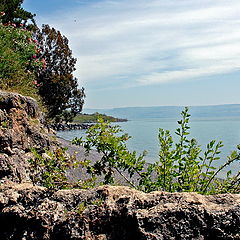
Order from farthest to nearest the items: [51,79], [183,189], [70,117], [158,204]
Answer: [70,117]
[51,79]
[183,189]
[158,204]

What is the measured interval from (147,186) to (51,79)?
1096 inches

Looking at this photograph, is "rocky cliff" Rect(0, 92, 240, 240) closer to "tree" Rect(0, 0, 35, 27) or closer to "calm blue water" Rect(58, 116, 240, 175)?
"calm blue water" Rect(58, 116, 240, 175)

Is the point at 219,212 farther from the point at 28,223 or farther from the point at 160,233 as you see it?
the point at 28,223

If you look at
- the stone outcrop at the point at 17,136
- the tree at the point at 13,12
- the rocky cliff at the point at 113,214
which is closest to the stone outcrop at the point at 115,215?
the rocky cliff at the point at 113,214

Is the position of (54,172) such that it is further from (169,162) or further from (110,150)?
(169,162)

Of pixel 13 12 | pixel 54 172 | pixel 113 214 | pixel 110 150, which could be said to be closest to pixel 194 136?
pixel 13 12

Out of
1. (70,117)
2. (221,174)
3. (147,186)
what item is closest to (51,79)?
(70,117)

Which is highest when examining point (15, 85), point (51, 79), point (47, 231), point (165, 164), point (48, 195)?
point (51, 79)

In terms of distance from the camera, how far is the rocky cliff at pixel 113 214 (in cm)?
247

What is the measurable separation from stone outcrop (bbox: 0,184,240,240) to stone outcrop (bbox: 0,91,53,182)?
1.72m

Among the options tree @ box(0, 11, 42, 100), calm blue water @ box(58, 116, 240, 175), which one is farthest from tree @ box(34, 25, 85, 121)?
tree @ box(0, 11, 42, 100)

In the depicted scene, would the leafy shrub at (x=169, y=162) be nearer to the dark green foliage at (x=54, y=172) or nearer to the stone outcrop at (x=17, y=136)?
the dark green foliage at (x=54, y=172)

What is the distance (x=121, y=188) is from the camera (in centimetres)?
294

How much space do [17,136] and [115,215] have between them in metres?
3.45
